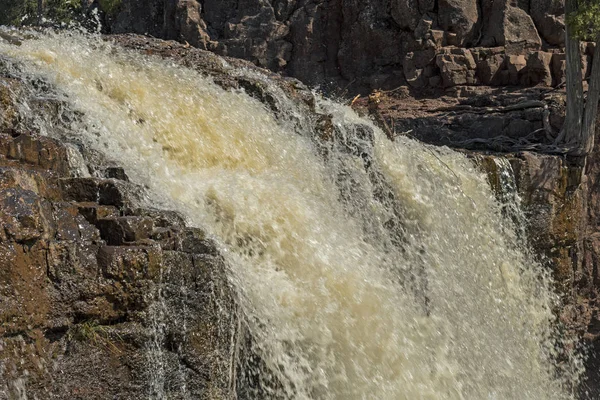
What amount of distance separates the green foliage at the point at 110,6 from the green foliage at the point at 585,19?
10942mm

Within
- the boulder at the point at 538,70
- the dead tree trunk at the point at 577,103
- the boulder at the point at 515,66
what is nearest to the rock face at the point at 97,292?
the dead tree trunk at the point at 577,103

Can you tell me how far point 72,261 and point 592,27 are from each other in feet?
34.8

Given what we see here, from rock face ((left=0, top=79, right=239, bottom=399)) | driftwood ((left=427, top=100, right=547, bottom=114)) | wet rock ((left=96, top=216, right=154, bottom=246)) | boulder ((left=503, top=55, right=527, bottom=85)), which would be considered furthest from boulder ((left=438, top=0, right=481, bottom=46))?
wet rock ((left=96, top=216, right=154, bottom=246))

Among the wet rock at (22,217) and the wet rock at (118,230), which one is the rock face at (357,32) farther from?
the wet rock at (22,217)

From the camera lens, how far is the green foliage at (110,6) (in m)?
21.0

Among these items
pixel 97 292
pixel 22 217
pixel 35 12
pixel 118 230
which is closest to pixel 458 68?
pixel 118 230

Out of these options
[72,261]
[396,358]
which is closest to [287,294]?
[396,358]

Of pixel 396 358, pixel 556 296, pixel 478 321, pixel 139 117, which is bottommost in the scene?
pixel 556 296

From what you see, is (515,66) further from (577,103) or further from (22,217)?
(22,217)

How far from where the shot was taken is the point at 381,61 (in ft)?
60.6

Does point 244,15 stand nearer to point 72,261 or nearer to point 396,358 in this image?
point 396,358

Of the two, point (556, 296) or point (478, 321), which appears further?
point (556, 296)

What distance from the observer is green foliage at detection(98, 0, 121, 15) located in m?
21.0

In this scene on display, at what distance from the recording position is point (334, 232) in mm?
9141
